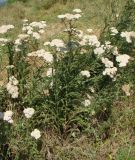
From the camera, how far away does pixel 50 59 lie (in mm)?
5023

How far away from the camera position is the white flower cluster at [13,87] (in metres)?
4.95

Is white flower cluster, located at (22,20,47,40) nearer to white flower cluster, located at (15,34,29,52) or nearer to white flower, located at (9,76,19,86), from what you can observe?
white flower cluster, located at (15,34,29,52)

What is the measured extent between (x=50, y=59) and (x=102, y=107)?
0.88 m

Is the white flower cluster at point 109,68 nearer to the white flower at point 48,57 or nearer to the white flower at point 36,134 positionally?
the white flower at point 48,57

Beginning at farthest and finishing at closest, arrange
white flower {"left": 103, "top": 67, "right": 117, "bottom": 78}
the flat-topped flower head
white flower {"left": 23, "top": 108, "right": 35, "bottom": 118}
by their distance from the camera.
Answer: the flat-topped flower head → white flower {"left": 103, "top": 67, "right": 117, "bottom": 78} → white flower {"left": 23, "top": 108, "right": 35, "bottom": 118}

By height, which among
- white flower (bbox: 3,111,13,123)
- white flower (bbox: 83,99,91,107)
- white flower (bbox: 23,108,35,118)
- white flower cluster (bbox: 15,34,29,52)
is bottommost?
white flower (bbox: 83,99,91,107)

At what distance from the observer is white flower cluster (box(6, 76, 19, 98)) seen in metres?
4.95

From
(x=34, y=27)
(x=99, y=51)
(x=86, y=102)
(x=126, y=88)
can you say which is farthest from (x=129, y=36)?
(x=34, y=27)

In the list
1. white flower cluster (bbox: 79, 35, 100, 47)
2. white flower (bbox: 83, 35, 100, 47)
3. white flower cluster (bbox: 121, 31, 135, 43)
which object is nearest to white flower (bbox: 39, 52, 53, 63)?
white flower cluster (bbox: 79, 35, 100, 47)

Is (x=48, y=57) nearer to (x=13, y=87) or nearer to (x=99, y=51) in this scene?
(x=13, y=87)

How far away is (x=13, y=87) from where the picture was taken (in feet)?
16.5

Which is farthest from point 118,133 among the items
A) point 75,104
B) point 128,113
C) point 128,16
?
point 128,16

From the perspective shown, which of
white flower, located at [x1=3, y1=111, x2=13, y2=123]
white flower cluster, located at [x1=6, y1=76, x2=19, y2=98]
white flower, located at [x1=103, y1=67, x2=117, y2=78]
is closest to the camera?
white flower, located at [x1=3, y1=111, x2=13, y2=123]

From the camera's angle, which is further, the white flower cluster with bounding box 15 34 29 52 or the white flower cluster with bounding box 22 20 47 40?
the white flower cluster with bounding box 22 20 47 40
